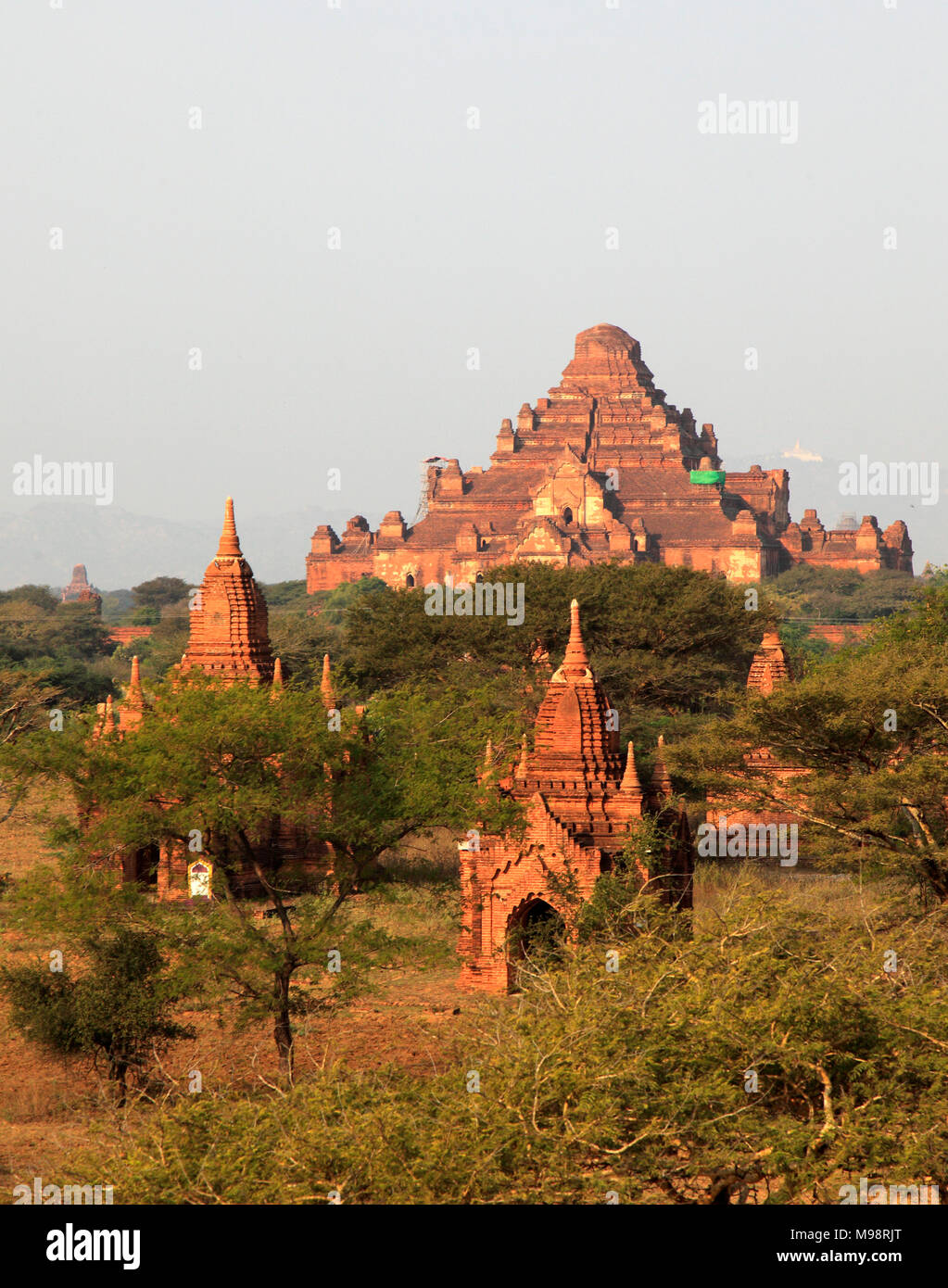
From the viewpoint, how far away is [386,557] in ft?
421

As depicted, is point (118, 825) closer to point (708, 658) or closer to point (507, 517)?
point (708, 658)

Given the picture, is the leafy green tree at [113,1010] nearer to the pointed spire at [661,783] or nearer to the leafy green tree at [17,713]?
the leafy green tree at [17,713]

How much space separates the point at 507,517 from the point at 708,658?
7557 centimetres

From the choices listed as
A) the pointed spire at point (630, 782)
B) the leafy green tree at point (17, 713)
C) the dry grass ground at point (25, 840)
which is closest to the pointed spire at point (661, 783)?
the pointed spire at point (630, 782)

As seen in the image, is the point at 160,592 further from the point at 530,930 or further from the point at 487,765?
the point at 530,930

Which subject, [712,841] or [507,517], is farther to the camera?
[507,517]

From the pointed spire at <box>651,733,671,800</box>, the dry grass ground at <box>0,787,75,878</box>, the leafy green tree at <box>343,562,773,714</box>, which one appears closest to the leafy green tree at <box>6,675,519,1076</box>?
the pointed spire at <box>651,733,671,800</box>

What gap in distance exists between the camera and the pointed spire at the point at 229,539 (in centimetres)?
3178

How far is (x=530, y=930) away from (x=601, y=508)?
98.5m

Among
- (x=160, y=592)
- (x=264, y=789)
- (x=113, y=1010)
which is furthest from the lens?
(x=160, y=592)

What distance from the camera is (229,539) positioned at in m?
32.4

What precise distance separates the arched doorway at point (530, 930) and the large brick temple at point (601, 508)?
8819cm

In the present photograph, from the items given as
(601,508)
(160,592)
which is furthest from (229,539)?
(160,592)
